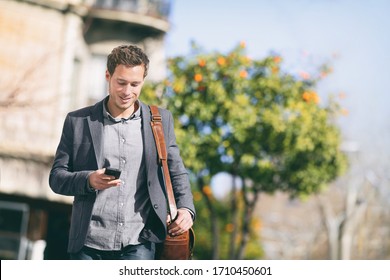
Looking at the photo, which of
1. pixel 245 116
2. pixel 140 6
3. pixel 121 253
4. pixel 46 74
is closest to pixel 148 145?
pixel 121 253

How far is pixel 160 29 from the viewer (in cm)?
1488

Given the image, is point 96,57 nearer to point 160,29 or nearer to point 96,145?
point 160,29

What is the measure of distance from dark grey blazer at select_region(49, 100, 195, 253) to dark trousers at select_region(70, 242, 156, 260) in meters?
0.06

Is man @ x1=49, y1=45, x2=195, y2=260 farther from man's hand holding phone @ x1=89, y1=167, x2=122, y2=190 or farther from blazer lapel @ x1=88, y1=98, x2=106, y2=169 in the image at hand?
man's hand holding phone @ x1=89, y1=167, x2=122, y2=190

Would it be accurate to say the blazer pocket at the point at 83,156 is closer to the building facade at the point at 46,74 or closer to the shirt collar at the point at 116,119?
the shirt collar at the point at 116,119

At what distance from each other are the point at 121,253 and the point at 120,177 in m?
0.44

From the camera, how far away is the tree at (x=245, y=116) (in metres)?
11.8

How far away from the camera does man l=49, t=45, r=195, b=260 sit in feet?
12.7

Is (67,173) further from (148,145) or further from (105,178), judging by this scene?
(148,145)

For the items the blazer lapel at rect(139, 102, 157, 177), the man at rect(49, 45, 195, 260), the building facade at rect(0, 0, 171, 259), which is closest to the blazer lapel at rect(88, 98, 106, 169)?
the man at rect(49, 45, 195, 260)

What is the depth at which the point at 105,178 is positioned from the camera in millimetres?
3621

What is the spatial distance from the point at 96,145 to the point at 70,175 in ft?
0.72

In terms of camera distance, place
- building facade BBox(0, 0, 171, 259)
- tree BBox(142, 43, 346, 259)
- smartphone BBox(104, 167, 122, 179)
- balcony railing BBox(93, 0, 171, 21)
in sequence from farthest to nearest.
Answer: balcony railing BBox(93, 0, 171, 21) < building facade BBox(0, 0, 171, 259) < tree BBox(142, 43, 346, 259) < smartphone BBox(104, 167, 122, 179)

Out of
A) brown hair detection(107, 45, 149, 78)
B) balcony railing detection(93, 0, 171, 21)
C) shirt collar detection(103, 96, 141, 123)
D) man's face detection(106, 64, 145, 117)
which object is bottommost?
shirt collar detection(103, 96, 141, 123)
